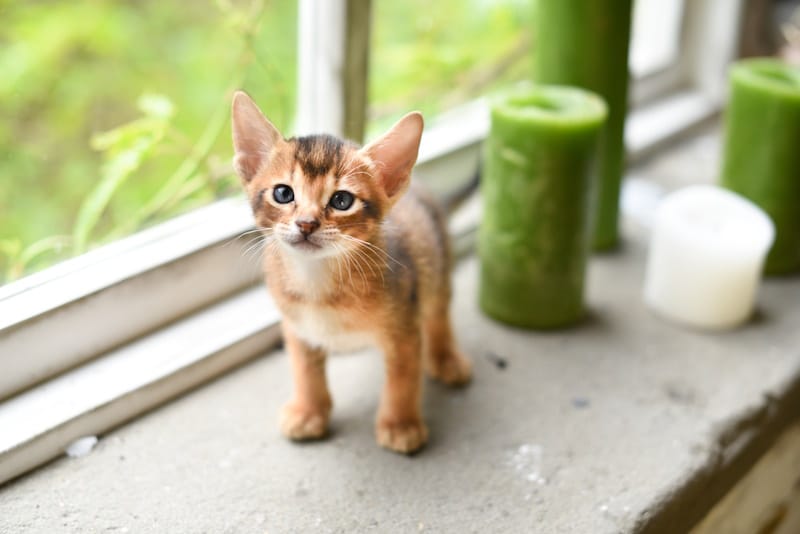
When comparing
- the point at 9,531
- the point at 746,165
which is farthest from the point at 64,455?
the point at 746,165

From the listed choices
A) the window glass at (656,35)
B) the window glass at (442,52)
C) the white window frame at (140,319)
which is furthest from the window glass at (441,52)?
the window glass at (656,35)

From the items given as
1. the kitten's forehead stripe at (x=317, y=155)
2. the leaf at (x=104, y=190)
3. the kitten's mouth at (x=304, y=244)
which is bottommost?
the leaf at (x=104, y=190)

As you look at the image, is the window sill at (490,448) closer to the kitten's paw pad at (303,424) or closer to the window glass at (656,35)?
the kitten's paw pad at (303,424)

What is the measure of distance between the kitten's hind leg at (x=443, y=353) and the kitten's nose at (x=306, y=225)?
0.96 feet

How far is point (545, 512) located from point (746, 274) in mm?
438

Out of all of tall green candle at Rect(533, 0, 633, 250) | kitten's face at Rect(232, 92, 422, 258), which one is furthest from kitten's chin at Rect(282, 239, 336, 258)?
tall green candle at Rect(533, 0, 633, 250)

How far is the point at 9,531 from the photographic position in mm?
789

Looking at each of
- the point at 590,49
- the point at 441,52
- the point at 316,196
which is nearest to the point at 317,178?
the point at 316,196

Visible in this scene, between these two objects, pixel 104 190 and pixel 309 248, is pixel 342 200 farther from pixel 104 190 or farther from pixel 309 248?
pixel 104 190

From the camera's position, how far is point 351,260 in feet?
2.73

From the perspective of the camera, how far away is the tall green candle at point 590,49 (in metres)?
1.09

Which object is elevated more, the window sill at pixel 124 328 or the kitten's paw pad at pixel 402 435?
the window sill at pixel 124 328

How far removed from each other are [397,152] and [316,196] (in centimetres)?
8

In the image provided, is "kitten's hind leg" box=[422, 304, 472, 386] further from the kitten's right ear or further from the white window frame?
the kitten's right ear
